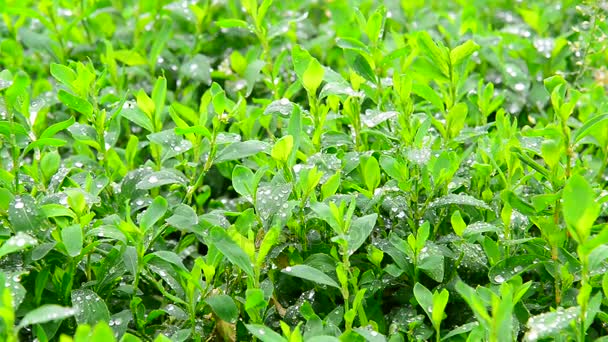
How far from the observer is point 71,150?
2.76 meters

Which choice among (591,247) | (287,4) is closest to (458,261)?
(591,247)

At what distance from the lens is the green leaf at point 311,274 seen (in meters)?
1.81

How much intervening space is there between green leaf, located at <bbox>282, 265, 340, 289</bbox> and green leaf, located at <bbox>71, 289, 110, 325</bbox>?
0.44 m

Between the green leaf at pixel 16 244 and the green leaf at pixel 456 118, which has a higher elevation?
the green leaf at pixel 16 244

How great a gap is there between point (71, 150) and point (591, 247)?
1.84 m

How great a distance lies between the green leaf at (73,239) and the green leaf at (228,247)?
0.30 metres

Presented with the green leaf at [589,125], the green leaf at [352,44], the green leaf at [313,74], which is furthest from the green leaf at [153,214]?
the green leaf at [589,125]

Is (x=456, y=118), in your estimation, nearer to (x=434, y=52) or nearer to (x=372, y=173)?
(x=434, y=52)

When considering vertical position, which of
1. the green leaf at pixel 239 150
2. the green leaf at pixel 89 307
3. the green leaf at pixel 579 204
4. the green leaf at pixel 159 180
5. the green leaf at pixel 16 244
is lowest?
the green leaf at pixel 89 307

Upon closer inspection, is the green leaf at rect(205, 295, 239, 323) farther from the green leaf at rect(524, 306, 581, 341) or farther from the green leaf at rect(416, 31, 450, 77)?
the green leaf at rect(416, 31, 450, 77)

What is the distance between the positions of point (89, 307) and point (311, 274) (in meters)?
0.53

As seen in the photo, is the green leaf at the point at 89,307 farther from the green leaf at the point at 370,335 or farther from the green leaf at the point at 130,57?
the green leaf at the point at 130,57

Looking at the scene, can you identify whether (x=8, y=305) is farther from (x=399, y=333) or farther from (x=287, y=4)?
(x=287, y=4)

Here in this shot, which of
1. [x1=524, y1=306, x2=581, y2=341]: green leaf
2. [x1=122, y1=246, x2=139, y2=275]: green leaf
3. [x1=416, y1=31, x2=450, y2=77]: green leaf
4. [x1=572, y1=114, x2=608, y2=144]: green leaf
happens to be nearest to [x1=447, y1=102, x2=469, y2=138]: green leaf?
[x1=416, y1=31, x2=450, y2=77]: green leaf
